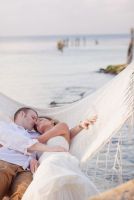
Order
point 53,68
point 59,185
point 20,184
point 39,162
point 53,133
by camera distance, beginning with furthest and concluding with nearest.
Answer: point 53,68 < point 53,133 < point 39,162 < point 20,184 < point 59,185

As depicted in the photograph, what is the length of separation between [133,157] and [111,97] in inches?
50.5

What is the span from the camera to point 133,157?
11.4ft

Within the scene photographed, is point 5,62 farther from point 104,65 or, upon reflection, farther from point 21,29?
point 104,65

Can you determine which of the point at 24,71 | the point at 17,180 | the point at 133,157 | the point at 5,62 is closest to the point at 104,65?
the point at 24,71

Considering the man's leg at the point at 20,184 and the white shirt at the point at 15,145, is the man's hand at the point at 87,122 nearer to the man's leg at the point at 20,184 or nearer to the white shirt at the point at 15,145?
the white shirt at the point at 15,145

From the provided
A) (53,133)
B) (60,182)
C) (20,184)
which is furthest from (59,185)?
(53,133)

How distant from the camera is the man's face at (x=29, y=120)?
2.34m

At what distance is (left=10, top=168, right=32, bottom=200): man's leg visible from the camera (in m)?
1.81

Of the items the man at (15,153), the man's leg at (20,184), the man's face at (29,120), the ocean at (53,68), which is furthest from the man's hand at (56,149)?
the ocean at (53,68)

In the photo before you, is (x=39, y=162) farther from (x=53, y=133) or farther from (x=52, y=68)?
(x=52, y=68)

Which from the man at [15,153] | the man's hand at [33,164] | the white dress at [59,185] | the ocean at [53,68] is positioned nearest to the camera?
the white dress at [59,185]

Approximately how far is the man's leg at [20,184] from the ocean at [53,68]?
15.4 feet

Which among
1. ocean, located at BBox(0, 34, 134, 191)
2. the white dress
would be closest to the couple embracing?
the white dress

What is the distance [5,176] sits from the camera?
191 centimetres
